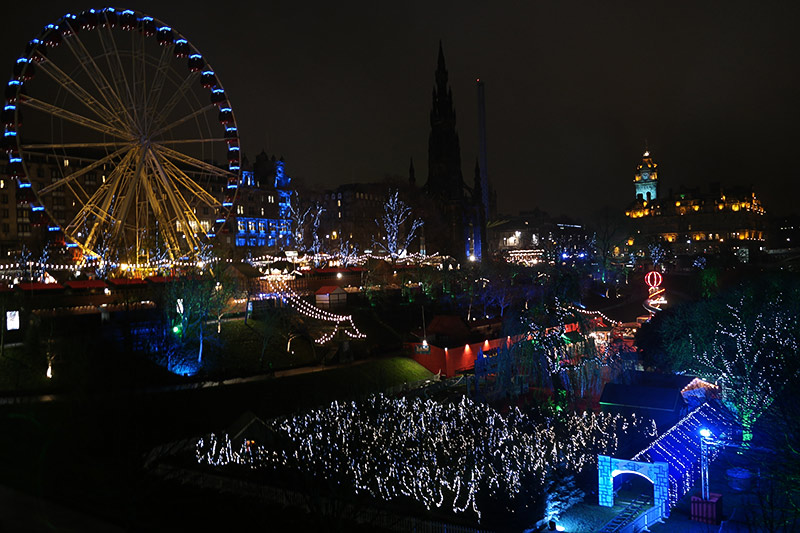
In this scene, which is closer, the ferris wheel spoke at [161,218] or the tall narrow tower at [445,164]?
the ferris wheel spoke at [161,218]

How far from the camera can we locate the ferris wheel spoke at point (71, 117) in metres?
33.5

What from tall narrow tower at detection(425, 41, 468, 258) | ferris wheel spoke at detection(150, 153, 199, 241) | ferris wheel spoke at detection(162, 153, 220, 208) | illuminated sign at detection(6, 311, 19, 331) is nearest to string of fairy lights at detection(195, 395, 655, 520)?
illuminated sign at detection(6, 311, 19, 331)

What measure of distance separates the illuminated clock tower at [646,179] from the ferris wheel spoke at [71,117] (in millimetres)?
158203

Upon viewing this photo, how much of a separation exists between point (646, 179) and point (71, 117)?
539 ft

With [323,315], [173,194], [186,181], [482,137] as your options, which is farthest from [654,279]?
[482,137]

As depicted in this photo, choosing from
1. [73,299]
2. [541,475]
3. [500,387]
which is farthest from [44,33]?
[541,475]

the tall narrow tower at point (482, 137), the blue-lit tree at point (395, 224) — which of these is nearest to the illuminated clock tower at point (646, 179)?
the tall narrow tower at point (482, 137)

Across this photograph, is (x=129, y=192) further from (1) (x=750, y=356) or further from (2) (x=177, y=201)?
(1) (x=750, y=356)

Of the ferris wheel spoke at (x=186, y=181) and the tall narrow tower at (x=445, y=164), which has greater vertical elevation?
the tall narrow tower at (x=445, y=164)

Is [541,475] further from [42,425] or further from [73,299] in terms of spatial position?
[73,299]

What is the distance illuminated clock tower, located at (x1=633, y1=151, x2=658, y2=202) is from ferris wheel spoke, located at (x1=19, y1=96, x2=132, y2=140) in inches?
6228

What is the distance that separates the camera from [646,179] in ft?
567

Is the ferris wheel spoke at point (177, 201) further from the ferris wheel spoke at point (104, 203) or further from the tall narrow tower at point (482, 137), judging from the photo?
the tall narrow tower at point (482, 137)

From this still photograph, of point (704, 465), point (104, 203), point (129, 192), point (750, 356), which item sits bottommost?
point (704, 465)
